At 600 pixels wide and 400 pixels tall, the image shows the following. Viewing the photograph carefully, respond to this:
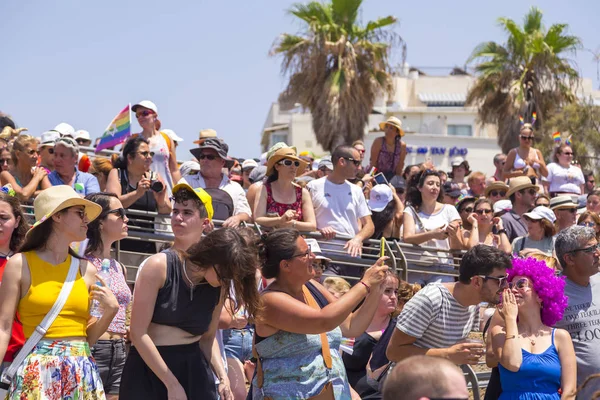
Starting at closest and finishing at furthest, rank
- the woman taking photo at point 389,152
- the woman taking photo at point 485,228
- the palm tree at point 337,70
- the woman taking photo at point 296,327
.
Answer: the woman taking photo at point 296,327
the woman taking photo at point 485,228
the woman taking photo at point 389,152
the palm tree at point 337,70

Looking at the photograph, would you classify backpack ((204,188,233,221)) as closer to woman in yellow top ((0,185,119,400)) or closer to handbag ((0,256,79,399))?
woman in yellow top ((0,185,119,400))

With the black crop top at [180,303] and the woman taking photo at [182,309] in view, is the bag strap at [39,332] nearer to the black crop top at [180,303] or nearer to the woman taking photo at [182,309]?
the woman taking photo at [182,309]

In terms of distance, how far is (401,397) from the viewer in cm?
329

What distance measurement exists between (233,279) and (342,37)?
83.9ft

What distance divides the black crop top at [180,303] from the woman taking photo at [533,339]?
2.10 m

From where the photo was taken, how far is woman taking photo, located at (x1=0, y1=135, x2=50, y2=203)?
9.15 m

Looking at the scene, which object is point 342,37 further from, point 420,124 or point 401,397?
point 401,397

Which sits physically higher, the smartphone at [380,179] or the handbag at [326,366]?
the smartphone at [380,179]

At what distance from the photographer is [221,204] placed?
9.35m

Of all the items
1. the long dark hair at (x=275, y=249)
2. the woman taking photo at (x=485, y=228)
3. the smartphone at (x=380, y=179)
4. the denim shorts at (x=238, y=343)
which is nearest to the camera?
the long dark hair at (x=275, y=249)

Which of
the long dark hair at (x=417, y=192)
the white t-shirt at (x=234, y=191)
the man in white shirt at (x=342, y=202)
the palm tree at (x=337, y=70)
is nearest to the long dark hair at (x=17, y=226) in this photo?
the white t-shirt at (x=234, y=191)

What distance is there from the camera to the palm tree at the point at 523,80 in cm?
3322

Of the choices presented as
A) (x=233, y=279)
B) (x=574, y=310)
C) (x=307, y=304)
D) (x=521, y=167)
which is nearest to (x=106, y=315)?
(x=233, y=279)

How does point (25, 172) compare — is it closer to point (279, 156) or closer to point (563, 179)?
point (279, 156)
